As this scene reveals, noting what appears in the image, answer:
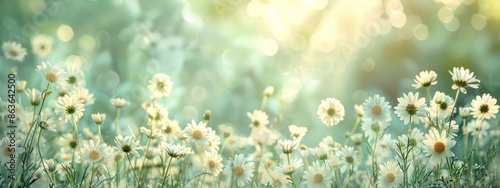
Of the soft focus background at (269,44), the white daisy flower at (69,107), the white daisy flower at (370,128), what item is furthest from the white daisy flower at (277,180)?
the soft focus background at (269,44)

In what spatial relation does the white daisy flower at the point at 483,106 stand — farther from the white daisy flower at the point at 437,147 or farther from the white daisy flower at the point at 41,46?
the white daisy flower at the point at 41,46

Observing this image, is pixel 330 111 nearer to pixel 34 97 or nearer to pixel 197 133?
pixel 197 133

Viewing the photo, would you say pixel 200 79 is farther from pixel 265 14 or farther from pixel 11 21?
pixel 11 21

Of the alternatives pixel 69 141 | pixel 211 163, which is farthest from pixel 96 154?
pixel 69 141

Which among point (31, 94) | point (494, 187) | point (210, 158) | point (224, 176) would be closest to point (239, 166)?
point (210, 158)

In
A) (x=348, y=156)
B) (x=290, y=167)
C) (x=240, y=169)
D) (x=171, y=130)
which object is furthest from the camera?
(x=171, y=130)

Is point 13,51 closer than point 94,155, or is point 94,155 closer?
point 94,155

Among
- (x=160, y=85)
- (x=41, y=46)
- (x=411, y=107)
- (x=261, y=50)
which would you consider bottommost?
(x=411, y=107)
